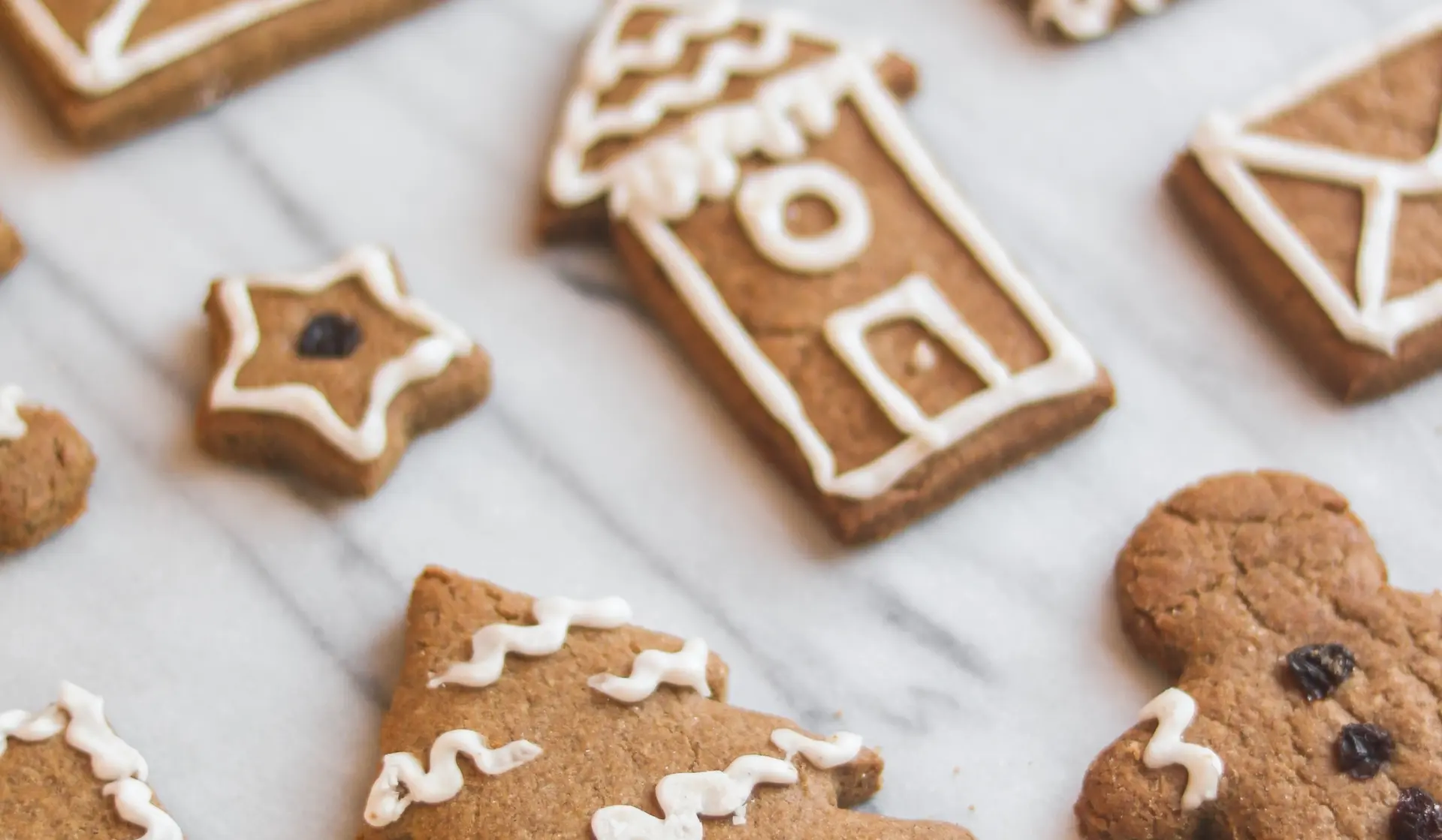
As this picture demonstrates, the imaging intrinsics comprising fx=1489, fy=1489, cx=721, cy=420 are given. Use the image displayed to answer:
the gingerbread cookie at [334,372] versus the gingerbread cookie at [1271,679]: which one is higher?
the gingerbread cookie at [334,372]

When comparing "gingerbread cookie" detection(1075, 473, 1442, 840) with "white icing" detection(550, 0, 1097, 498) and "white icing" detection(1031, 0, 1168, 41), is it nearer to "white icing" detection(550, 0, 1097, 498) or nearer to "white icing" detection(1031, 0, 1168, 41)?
"white icing" detection(550, 0, 1097, 498)

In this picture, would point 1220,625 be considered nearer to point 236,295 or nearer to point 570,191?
point 570,191

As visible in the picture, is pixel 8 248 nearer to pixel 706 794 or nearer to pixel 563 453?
pixel 563 453

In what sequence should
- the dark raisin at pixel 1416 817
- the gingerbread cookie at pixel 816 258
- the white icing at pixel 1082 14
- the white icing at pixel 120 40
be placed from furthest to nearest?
the white icing at pixel 1082 14, the white icing at pixel 120 40, the gingerbread cookie at pixel 816 258, the dark raisin at pixel 1416 817

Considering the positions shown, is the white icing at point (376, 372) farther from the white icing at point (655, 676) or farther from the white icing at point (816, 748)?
the white icing at point (816, 748)

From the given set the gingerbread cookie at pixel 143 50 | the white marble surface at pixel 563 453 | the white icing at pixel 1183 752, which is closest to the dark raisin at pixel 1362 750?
the white icing at pixel 1183 752

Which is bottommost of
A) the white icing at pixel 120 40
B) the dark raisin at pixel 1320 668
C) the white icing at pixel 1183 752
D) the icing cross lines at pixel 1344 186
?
the dark raisin at pixel 1320 668

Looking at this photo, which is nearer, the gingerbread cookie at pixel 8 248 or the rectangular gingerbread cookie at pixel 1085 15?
the gingerbread cookie at pixel 8 248

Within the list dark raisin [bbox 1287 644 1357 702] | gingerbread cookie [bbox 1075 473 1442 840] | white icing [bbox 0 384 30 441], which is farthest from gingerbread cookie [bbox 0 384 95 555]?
dark raisin [bbox 1287 644 1357 702]
